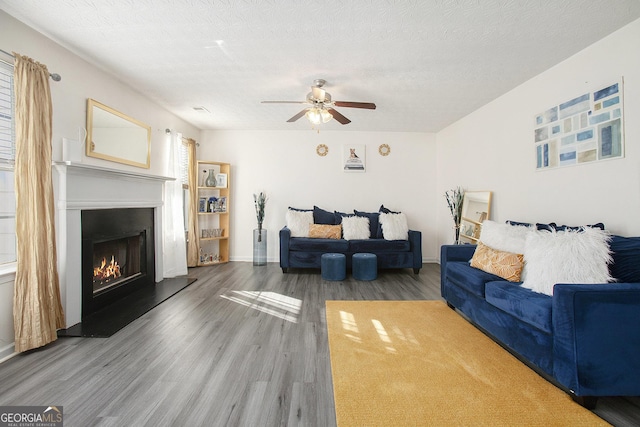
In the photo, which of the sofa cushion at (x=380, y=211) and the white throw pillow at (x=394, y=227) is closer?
the white throw pillow at (x=394, y=227)

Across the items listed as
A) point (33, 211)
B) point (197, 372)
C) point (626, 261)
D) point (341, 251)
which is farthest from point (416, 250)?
point (33, 211)

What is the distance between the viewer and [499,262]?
246 cm

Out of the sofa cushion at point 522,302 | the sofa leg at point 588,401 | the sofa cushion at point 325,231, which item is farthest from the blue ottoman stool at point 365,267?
the sofa leg at point 588,401

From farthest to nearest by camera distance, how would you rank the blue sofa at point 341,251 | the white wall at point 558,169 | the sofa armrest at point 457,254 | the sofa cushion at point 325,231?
the sofa cushion at point 325,231, the blue sofa at point 341,251, the sofa armrest at point 457,254, the white wall at point 558,169

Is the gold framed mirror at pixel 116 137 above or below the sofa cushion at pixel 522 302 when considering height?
above

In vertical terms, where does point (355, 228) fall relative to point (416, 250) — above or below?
above

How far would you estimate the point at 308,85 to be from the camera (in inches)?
128

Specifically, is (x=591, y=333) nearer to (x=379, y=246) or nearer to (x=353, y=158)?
(x=379, y=246)

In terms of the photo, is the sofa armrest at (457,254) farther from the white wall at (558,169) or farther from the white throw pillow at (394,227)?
the white throw pillow at (394,227)

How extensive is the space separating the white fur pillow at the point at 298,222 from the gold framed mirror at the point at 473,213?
102 inches

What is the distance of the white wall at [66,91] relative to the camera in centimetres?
205

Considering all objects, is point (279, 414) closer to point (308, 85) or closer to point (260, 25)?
point (260, 25)

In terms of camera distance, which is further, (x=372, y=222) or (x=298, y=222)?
(x=372, y=222)

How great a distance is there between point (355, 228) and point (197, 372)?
3.40m
